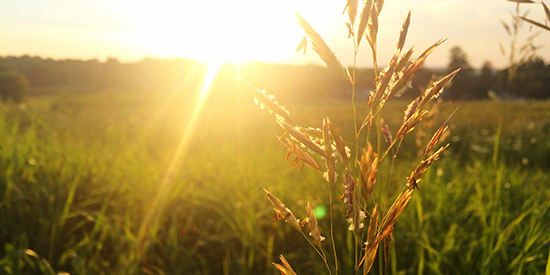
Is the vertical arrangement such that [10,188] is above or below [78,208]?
above

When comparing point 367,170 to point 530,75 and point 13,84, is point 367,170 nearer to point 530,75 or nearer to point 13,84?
point 530,75

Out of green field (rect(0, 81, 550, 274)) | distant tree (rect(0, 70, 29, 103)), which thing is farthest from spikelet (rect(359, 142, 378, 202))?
distant tree (rect(0, 70, 29, 103))

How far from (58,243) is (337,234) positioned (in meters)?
2.07

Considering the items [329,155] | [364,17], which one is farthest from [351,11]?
[329,155]

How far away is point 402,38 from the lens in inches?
26.3

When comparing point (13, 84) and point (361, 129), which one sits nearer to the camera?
point (361, 129)

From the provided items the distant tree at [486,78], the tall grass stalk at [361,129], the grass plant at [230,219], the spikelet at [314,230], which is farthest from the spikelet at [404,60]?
the distant tree at [486,78]

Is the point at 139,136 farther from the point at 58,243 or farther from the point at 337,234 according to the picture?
the point at 337,234

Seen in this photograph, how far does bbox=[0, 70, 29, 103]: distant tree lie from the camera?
2564 cm

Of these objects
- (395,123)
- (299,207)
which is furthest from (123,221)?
(395,123)

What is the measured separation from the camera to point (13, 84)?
2658 cm

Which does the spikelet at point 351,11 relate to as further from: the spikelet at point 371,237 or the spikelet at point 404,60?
the spikelet at point 371,237

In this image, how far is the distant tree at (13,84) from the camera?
25.6 m

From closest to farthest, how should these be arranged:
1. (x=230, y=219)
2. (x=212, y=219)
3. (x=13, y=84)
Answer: (x=230, y=219), (x=212, y=219), (x=13, y=84)
